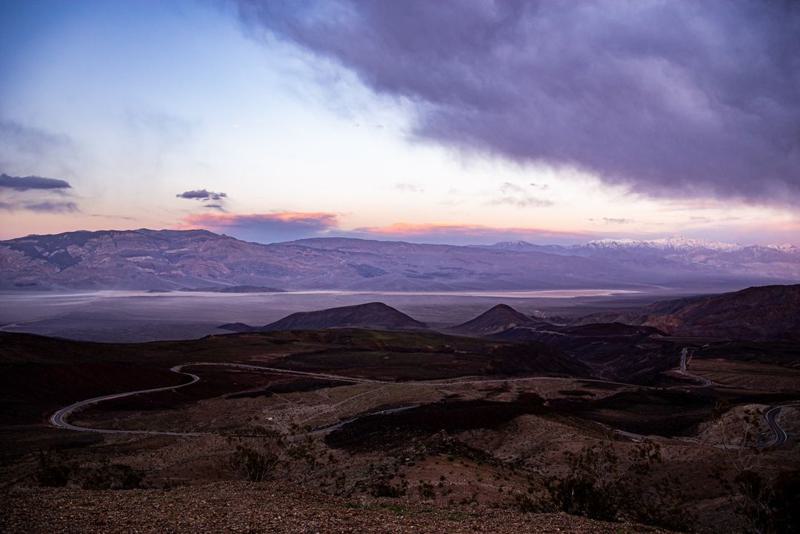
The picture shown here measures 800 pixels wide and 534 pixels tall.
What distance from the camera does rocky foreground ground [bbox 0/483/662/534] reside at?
59.7 ft

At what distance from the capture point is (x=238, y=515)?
19594mm

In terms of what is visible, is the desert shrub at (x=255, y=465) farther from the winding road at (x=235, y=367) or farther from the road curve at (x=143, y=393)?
the road curve at (x=143, y=393)

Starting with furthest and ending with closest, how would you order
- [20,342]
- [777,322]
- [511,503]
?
[777,322] < [20,342] < [511,503]

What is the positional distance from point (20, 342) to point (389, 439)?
89.9 metres

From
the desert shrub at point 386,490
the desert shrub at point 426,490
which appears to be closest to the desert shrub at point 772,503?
the desert shrub at point 426,490

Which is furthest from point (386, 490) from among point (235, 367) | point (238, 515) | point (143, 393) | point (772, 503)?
point (235, 367)

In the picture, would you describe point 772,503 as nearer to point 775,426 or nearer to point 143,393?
point 775,426

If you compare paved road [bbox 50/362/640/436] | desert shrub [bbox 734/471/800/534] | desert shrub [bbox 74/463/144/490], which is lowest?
paved road [bbox 50/362/640/436]

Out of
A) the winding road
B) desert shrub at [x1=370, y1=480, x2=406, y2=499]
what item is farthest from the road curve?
desert shrub at [x1=370, y1=480, x2=406, y2=499]

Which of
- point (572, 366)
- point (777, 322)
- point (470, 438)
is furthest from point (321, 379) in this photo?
point (777, 322)

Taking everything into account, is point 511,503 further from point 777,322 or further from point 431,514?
point 777,322

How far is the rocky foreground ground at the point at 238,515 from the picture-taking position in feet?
59.7

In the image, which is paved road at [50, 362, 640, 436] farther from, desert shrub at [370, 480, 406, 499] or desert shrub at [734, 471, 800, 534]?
desert shrub at [734, 471, 800, 534]

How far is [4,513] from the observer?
18.7m
